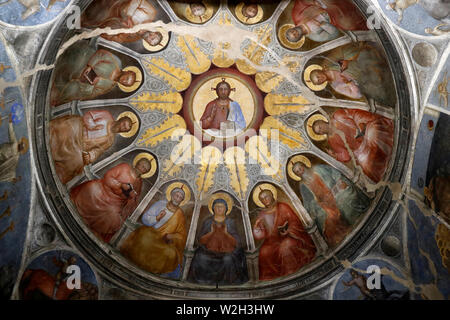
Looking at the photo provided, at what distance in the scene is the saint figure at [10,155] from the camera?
34.4 feet

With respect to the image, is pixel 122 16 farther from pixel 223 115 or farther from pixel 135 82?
pixel 223 115

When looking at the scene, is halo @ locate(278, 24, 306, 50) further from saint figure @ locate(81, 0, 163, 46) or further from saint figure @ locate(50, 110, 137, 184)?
saint figure @ locate(50, 110, 137, 184)

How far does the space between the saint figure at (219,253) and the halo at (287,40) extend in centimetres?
412

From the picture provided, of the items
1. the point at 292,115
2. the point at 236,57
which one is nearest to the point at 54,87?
the point at 236,57

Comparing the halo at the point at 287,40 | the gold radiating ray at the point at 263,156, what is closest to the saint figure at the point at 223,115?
the gold radiating ray at the point at 263,156

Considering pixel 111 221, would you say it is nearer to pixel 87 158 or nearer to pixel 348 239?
pixel 87 158

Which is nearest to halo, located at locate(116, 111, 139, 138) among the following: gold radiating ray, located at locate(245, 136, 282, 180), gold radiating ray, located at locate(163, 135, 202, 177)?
gold radiating ray, located at locate(163, 135, 202, 177)

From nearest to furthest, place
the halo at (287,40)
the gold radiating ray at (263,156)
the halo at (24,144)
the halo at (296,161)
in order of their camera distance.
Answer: the halo at (24,144), the halo at (287,40), the halo at (296,161), the gold radiating ray at (263,156)

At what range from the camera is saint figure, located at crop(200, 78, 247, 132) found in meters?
14.0

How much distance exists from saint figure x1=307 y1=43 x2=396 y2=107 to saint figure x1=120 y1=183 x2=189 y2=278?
4471 millimetres

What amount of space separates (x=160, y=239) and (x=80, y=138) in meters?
3.03

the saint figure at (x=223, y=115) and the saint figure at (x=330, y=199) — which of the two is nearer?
the saint figure at (x=330, y=199)

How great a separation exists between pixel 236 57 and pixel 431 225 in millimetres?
5733

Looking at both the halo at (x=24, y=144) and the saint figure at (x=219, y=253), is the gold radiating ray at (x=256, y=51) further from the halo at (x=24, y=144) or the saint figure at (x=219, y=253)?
the halo at (x=24, y=144)
